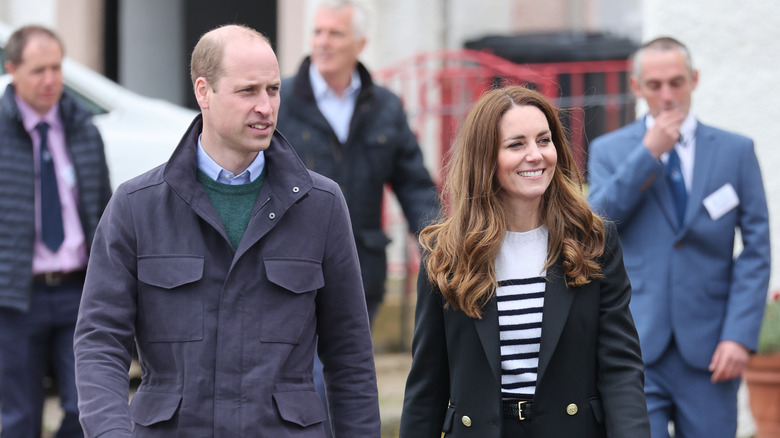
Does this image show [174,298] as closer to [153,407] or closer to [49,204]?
[153,407]

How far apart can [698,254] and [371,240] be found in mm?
1400

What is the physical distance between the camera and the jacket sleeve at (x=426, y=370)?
12.2 ft

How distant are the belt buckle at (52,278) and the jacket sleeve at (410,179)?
4.85 ft

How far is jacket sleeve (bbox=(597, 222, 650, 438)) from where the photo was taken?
140 inches

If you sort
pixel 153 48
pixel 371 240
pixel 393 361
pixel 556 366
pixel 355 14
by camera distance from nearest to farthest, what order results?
1. pixel 556 366
2. pixel 371 240
3. pixel 355 14
4. pixel 393 361
5. pixel 153 48

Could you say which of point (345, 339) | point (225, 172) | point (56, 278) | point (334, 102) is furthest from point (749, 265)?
point (56, 278)

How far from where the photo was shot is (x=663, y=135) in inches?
192

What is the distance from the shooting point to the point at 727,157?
16.4 feet

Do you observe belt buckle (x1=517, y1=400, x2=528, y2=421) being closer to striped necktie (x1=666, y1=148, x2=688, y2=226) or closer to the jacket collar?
the jacket collar

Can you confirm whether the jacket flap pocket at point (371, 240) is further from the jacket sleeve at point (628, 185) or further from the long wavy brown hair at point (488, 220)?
the long wavy brown hair at point (488, 220)

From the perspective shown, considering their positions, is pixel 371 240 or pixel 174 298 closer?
pixel 174 298

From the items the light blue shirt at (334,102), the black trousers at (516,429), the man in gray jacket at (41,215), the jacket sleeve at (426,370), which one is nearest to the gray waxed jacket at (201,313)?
the jacket sleeve at (426,370)

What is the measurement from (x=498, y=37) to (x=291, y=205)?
884 cm

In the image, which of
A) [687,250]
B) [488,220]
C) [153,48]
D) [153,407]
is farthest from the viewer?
[153,48]
